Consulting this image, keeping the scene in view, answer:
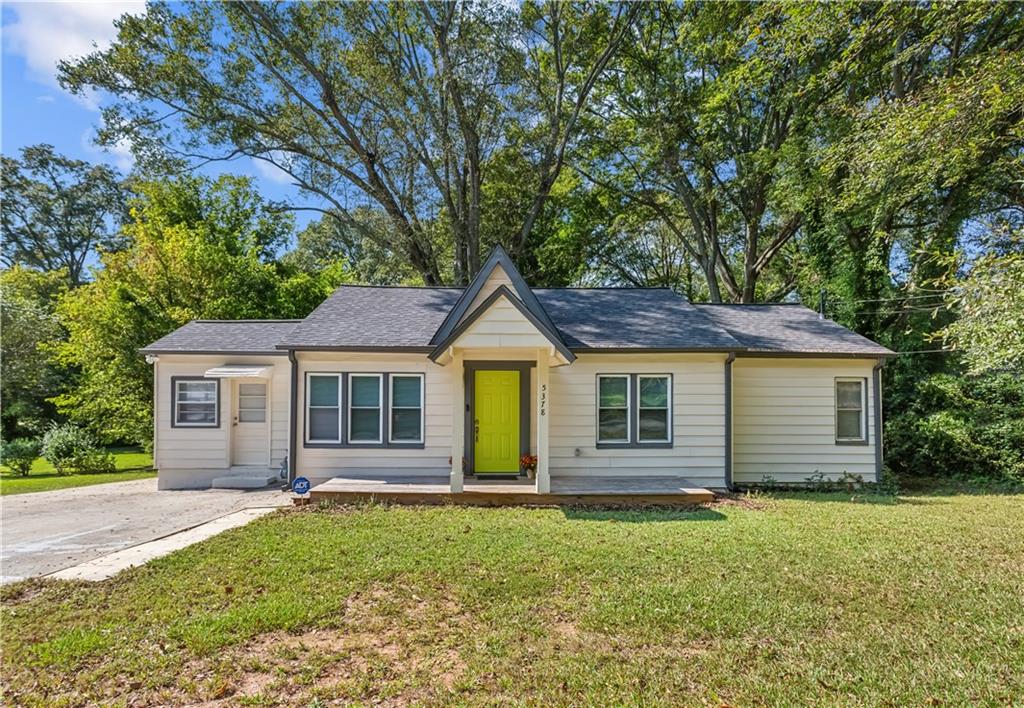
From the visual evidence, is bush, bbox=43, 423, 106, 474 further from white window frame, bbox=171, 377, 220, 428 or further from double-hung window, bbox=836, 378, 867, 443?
double-hung window, bbox=836, 378, 867, 443

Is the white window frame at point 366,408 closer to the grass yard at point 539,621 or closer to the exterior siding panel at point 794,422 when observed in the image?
the grass yard at point 539,621

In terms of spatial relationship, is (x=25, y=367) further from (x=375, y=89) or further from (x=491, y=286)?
(x=491, y=286)

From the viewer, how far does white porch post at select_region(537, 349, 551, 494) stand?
8.65 m

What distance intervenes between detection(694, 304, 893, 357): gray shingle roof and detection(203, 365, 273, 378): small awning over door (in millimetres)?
10337

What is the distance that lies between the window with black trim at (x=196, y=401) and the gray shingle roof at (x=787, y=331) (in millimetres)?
11614

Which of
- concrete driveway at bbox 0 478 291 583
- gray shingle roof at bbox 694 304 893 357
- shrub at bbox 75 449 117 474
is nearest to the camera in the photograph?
concrete driveway at bbox 0 478 291 583

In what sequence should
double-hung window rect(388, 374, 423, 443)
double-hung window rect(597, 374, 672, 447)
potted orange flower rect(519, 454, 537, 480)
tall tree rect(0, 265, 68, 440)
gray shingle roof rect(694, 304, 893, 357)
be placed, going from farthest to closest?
tall tree rect(0, 265, 68, 440)
gray shingle roof rect(694, 304, 893, 357)
double-hung window rect(388, 374, 423, 443)
double-hung window rect(597, 374, 672, 447)
potted orange flower rect(519, 454, 537, 480)

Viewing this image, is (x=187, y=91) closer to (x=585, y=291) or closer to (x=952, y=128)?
(x=585, y=291)

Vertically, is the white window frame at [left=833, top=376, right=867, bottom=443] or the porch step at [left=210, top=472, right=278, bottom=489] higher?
the white window frame at [left=833, top=376, right=867, bottom=443]

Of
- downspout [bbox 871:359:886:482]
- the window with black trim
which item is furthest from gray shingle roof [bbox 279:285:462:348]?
downspout [bbox 871:359:886:482]

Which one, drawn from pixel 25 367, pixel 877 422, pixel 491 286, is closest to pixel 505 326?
pixel 491 286

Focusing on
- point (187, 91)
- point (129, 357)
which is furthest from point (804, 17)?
point (129, 357)

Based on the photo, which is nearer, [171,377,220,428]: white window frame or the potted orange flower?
the potted orange flower

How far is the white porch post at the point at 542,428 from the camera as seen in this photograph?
865cm
